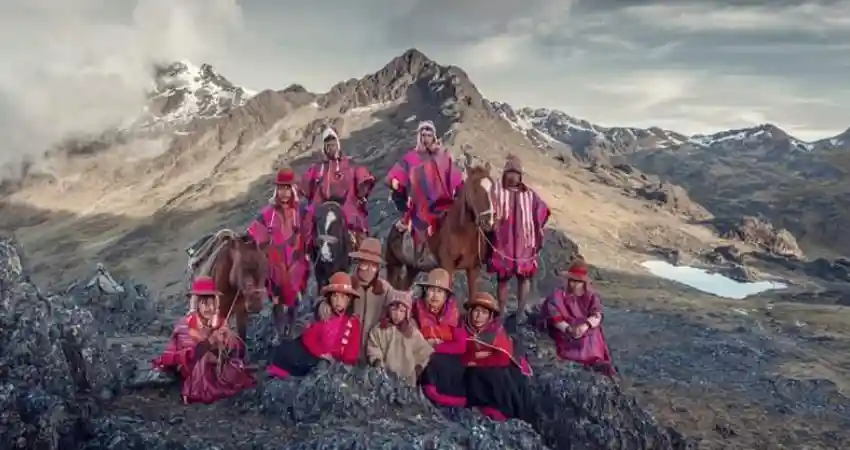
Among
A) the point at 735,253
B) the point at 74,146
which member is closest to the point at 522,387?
the point at 735,253

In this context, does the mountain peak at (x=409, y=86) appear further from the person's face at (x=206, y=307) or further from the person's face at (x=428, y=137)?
the person's face at (x=206, y=307)

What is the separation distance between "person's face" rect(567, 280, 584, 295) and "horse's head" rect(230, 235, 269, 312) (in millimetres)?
2858

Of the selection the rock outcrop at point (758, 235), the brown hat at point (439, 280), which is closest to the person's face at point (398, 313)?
the brown hat at point (439, 280)

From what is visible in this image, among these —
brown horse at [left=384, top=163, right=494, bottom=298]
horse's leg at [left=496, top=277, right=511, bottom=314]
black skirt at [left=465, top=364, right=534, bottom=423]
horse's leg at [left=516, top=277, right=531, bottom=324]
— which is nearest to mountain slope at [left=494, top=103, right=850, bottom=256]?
horse's leg at [left=516, top=277, right=531, bottom=324]

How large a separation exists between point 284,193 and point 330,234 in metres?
0.57

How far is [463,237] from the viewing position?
25.6 ft

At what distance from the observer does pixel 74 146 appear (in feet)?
219

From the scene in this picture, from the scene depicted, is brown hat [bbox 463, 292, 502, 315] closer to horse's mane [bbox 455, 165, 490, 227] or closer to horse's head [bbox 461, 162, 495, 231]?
horse's head [bbox 461, 162, 495, 231]

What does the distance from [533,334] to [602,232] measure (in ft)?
97.6

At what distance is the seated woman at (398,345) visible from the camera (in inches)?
238

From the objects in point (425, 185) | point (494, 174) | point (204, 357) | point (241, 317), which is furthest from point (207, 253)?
point (494, 174)

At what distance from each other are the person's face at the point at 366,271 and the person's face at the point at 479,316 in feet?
2.74

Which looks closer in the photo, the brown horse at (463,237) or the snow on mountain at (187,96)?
the brown horse at (463,237)

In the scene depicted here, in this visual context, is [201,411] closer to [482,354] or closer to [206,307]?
[206,307]
